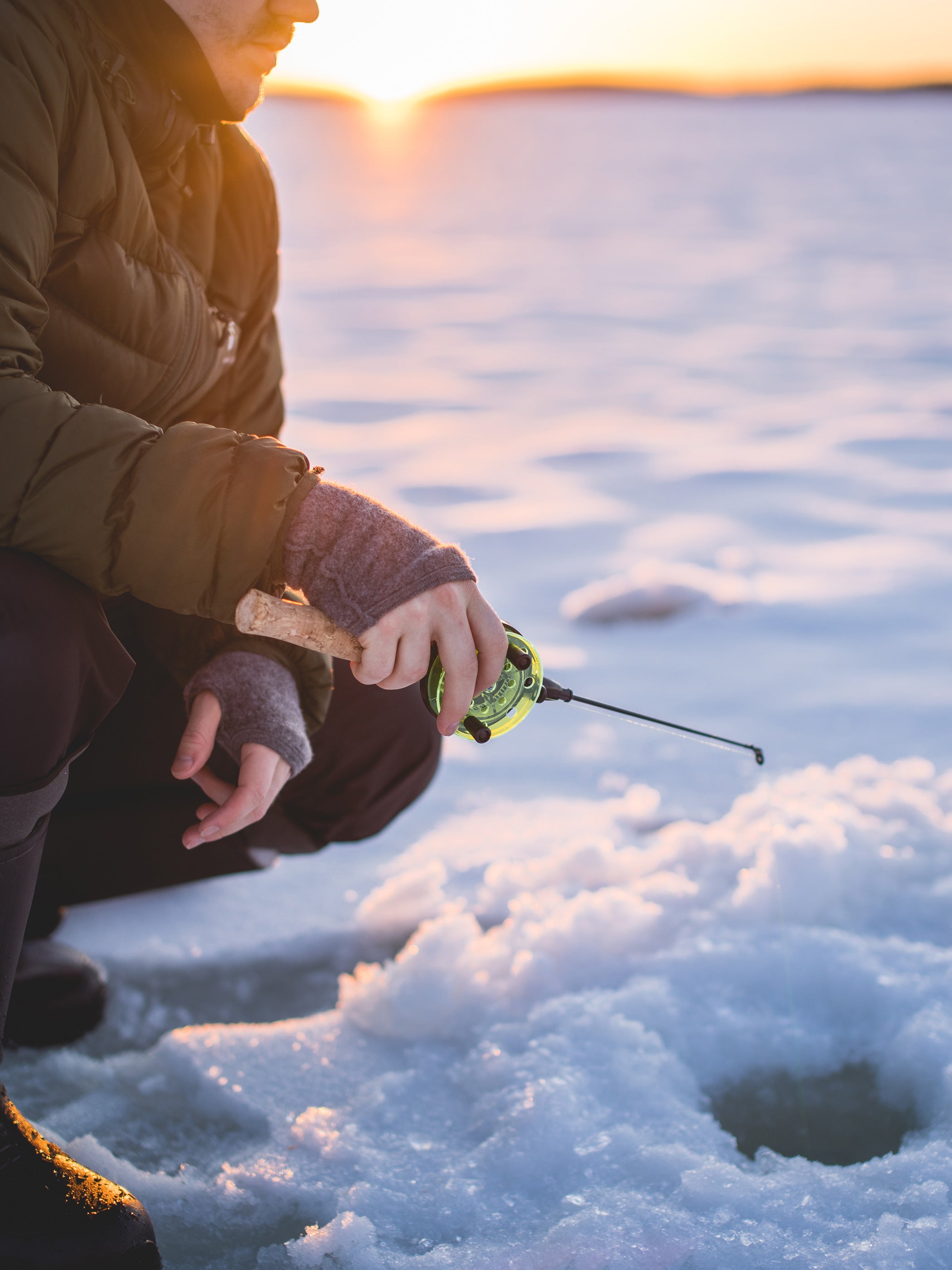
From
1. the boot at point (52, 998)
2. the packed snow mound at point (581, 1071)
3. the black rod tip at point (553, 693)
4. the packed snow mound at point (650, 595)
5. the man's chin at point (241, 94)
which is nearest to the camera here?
the packed snow mound at point (581, 1071)

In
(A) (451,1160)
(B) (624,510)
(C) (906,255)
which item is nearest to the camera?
(A) (451,1160)

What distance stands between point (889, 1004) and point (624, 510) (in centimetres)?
296

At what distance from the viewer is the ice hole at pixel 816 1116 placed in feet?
4.94

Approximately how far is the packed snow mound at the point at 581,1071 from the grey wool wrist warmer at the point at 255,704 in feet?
1.55

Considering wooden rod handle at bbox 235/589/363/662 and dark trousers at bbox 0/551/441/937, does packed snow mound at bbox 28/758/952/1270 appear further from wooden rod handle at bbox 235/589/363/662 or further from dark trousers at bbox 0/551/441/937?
wooden rod handle at bbox 235/589/363/662

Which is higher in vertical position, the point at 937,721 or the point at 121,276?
the point at 121,276

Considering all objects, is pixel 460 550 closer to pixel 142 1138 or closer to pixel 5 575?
pixel 5 575

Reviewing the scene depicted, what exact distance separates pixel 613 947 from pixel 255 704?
0.74 m

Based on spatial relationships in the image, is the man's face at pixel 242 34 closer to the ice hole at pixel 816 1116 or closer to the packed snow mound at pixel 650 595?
the ice hole at pixel 816 1116

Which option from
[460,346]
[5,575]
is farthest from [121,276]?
[460,346]

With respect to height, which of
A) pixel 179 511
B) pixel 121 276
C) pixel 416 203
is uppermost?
pixel 121 276

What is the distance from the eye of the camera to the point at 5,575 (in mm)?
1157

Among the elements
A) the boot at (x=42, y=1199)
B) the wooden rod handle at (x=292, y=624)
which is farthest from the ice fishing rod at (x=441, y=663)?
the boot at (x=42, y=1199)

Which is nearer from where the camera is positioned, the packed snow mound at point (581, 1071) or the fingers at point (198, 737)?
the packed snow mound at point (581, 1071)
